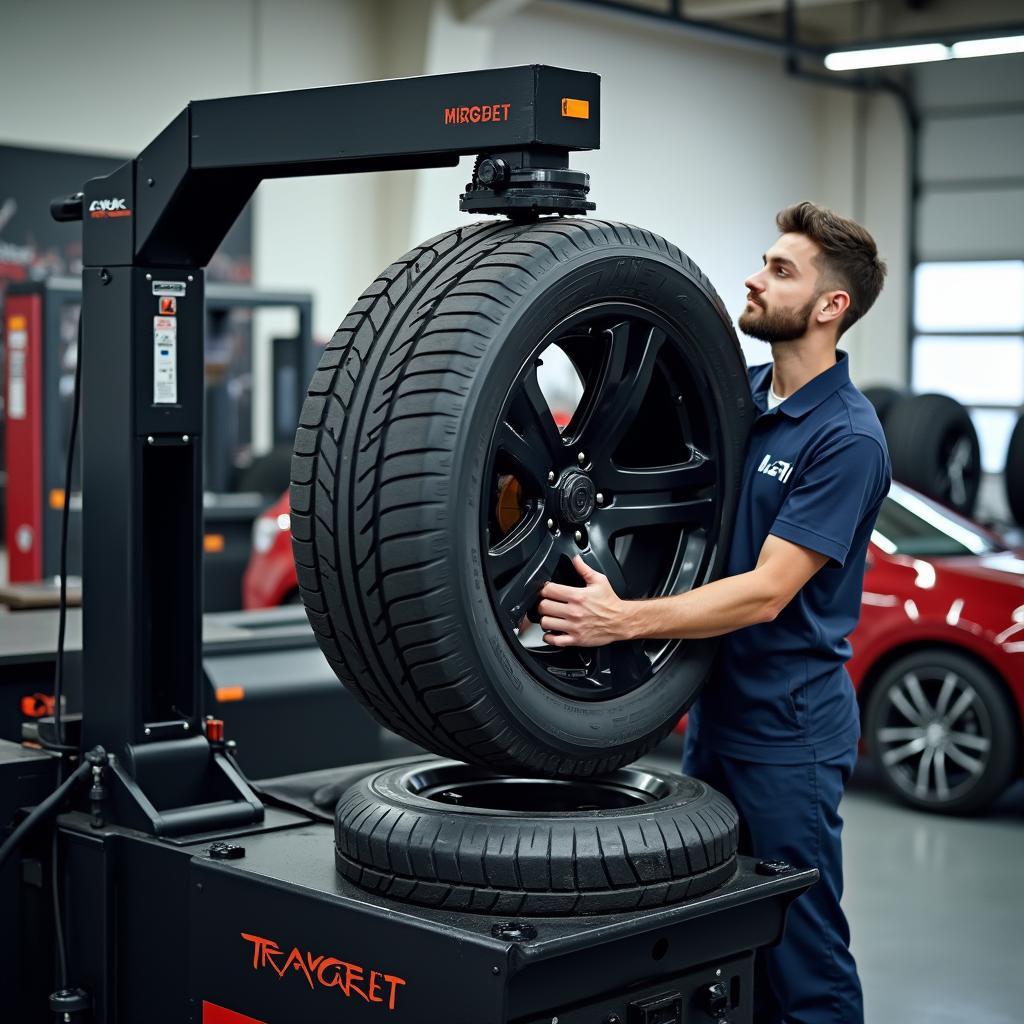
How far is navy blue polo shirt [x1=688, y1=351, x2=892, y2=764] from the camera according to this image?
2.77m

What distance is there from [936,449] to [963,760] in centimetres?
365

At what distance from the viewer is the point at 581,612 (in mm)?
2391

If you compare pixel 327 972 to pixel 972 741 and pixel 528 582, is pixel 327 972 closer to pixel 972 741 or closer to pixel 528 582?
pixel 528 582

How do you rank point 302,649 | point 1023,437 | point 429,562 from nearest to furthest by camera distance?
point 429,562 → point 302,649 → point 1023,437

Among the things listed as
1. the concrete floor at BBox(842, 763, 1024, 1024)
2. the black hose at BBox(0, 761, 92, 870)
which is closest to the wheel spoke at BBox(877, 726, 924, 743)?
the concrete floor at BBox(842, 763, 1024, 1024)

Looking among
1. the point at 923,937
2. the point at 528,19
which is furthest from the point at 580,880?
the point at 528,19

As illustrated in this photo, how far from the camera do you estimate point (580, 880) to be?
85.4 inches

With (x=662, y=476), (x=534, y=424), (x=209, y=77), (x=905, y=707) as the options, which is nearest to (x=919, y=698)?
(x=905, y=707)

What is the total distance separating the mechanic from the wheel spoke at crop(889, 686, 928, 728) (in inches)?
128

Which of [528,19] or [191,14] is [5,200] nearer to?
[191,14]

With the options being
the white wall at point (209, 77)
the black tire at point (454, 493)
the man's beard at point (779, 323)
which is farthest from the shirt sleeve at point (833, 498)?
the white wall at point (209, 77)

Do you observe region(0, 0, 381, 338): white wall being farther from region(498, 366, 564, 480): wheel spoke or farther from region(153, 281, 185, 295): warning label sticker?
region(498, 366, 564, 480): wheel spoke

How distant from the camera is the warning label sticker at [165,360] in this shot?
2.84 metres

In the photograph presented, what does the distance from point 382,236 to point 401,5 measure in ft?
6.01
